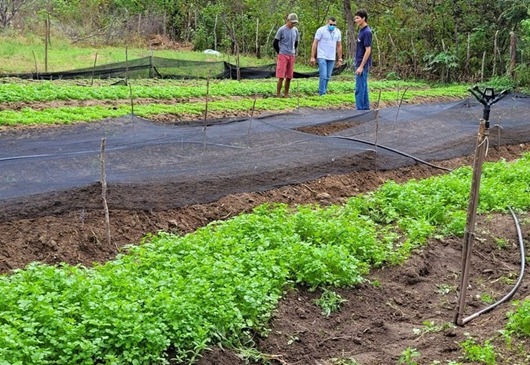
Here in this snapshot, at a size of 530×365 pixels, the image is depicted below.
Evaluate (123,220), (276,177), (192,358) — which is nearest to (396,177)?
(276,177)

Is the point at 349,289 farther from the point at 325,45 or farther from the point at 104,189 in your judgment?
the point at 325,45

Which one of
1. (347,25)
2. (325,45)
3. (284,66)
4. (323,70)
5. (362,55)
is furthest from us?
(347,25)

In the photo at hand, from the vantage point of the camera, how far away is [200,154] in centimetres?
815

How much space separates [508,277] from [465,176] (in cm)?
307

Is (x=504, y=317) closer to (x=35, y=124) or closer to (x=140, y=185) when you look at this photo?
(x=140, y=185)

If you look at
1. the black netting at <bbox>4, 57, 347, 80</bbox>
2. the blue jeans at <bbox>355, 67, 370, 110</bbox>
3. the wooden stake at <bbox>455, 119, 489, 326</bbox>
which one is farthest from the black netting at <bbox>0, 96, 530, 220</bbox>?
the black netting at <bbox>4, 57, 347, 80</bbox>

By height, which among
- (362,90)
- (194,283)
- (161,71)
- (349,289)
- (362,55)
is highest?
(362,55)

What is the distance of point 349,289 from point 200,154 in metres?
3.06

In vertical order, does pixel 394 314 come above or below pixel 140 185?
below

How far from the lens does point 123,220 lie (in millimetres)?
6891

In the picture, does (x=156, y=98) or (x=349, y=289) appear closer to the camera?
(x=349, y=289)

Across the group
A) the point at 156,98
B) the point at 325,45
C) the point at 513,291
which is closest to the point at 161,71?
the point at 156,98

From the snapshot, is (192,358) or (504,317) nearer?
(192,358)

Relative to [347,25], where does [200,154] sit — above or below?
below
